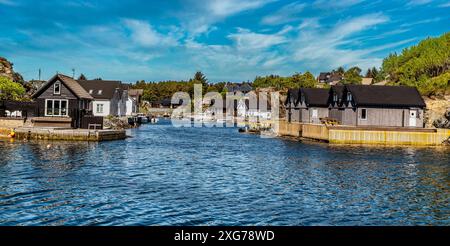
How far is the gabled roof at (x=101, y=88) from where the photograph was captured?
9838 centimetres

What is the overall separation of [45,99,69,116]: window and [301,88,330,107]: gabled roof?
45.3 metres

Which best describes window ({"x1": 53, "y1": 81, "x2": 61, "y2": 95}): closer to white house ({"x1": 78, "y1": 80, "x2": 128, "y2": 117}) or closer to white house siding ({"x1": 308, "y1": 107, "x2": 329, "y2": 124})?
white house ({"x1": 78, "y1": 80, "x2": 128, "y2": 117})

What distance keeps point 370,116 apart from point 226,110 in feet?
400

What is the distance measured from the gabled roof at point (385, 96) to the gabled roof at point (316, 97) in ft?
41.0

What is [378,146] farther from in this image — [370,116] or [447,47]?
[447,47]

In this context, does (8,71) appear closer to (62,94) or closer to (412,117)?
(62,94)

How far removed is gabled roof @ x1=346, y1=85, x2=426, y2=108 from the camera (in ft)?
221

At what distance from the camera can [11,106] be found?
65.1 metres

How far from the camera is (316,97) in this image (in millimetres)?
84750

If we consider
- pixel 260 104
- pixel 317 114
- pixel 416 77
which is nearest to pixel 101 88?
pixel 317 114

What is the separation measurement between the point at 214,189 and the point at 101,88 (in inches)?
3199

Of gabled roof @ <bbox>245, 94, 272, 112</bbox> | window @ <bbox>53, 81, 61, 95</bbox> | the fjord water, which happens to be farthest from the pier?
gabled roof @ <bbox>245, 94, 272, 112</bbox>

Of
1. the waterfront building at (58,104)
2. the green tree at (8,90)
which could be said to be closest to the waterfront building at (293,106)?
the waterfront building at (58,104)

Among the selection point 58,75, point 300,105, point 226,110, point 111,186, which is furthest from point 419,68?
point 111,186
